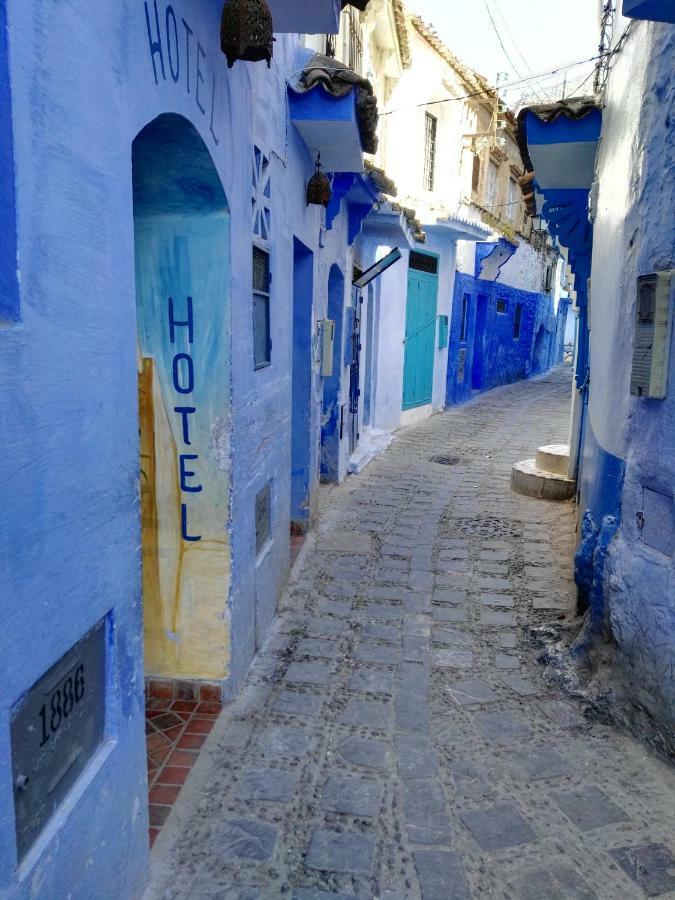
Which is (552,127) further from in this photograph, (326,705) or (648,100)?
(326,705)

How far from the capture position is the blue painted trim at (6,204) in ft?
4.85

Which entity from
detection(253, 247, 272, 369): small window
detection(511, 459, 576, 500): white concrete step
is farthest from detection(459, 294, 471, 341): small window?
detection(253, 247, 272, 369): small window

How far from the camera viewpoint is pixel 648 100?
361 centimetres

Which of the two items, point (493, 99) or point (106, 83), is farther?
point (493, 99)

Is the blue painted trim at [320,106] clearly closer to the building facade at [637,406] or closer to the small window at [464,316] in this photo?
the building facade at [637,406]

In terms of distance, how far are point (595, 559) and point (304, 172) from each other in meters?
3.79

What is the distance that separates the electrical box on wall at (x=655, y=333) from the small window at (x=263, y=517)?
238 centimetres

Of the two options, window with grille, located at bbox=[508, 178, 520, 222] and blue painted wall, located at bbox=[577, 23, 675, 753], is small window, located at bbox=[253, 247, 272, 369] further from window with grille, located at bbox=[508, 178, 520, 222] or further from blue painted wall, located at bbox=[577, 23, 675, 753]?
window with grille, located at bbox=[508, 178, 520, 222]

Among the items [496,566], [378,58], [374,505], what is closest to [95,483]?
[496,566]

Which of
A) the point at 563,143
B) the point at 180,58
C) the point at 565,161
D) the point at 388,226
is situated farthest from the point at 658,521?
the point at 388,226

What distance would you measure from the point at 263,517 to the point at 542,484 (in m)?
4.62

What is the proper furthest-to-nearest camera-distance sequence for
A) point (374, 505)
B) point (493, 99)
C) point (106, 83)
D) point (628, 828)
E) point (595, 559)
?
point (493, 99)
point (374, 505)
point (595, 559)
point (628, 828)
point (106, 83)

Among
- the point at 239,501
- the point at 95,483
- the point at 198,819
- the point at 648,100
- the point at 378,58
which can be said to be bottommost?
the point at 198,819

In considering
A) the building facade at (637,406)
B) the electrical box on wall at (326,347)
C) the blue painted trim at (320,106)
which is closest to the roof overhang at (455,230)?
the electrical box on wall at (326,347)
